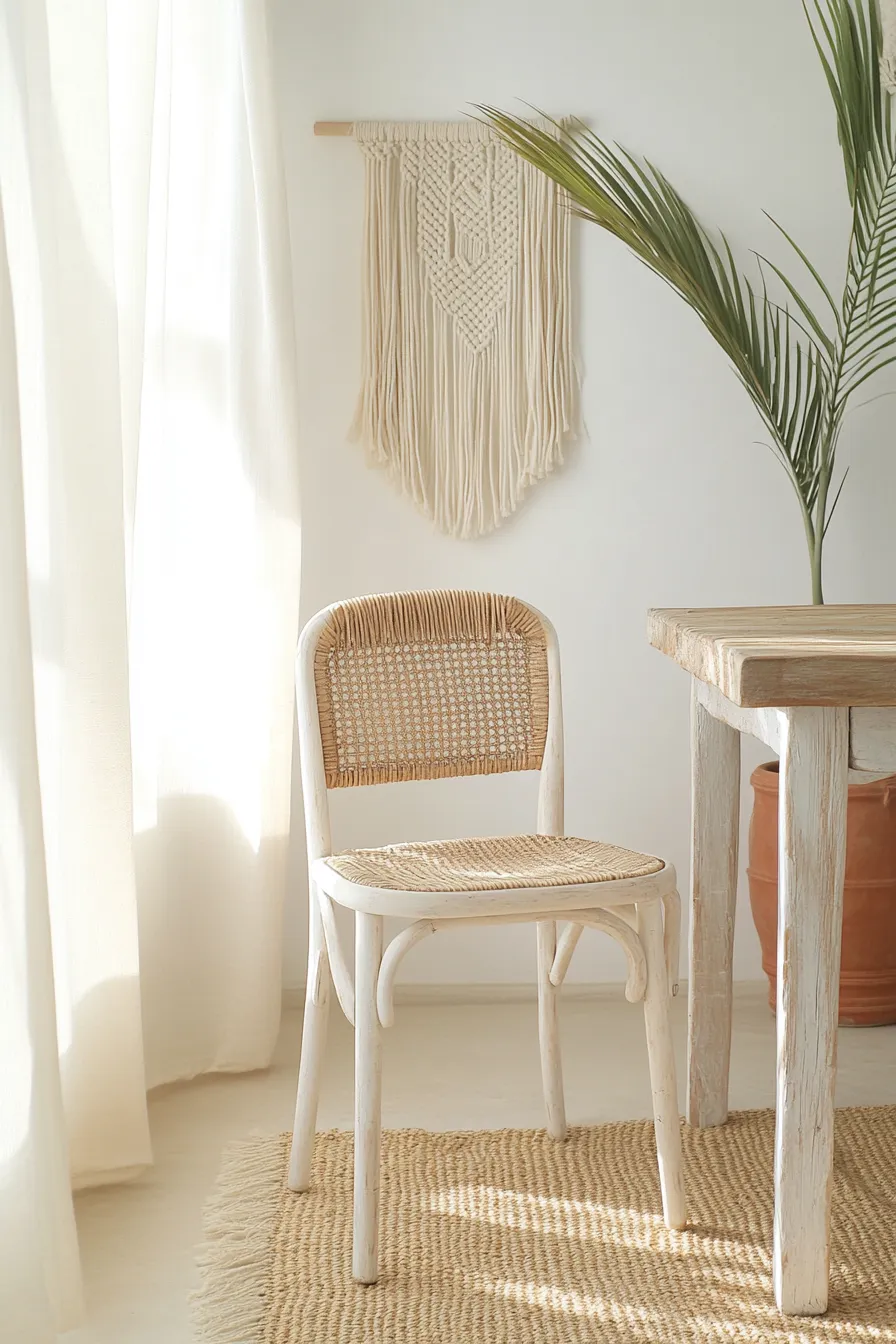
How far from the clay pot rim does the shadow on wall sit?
91 centimetres

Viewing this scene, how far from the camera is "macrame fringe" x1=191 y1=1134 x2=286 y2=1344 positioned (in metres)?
1.53

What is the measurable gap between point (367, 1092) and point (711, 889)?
666 mm

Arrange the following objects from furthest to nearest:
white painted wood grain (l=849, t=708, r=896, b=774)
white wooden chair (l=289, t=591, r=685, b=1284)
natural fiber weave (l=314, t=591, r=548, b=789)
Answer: natural fiber weave (l=314, t=591, r=548, b=789) → white wooden chair (l=289, t=591, r=685, b=1284) → white painted wood grain (l=849, t=708, r=896, b=774)

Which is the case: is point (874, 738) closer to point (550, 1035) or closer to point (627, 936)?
point (627, 936)

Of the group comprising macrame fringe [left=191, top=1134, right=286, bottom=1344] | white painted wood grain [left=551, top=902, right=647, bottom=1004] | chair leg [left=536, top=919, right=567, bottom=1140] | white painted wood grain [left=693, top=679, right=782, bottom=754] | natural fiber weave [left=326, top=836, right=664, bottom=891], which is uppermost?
white painted wood grain [left=693, top=679, right=782, bottom=754]

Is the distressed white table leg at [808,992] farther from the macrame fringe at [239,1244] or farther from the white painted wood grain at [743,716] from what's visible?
the macrame fringe at [239,1244]

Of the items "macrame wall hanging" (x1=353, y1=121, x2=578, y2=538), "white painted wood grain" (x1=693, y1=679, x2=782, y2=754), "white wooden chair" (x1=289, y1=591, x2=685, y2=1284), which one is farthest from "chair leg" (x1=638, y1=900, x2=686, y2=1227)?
"macrame wall hanging" (x1=353, y1=121, x2=578, y2=538)

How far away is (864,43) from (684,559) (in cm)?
100

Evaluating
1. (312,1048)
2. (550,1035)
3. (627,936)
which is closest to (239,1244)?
(312,1048)

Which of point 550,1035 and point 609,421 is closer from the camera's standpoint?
point 550,1035

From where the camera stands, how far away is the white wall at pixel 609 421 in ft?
8.53

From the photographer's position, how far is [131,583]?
2.00 m

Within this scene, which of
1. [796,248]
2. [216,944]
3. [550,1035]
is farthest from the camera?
[796,248]

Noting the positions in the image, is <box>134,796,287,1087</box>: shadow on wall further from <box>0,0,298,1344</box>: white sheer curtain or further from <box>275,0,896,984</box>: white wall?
→ <box>275,0,896,984</box>: white wall
